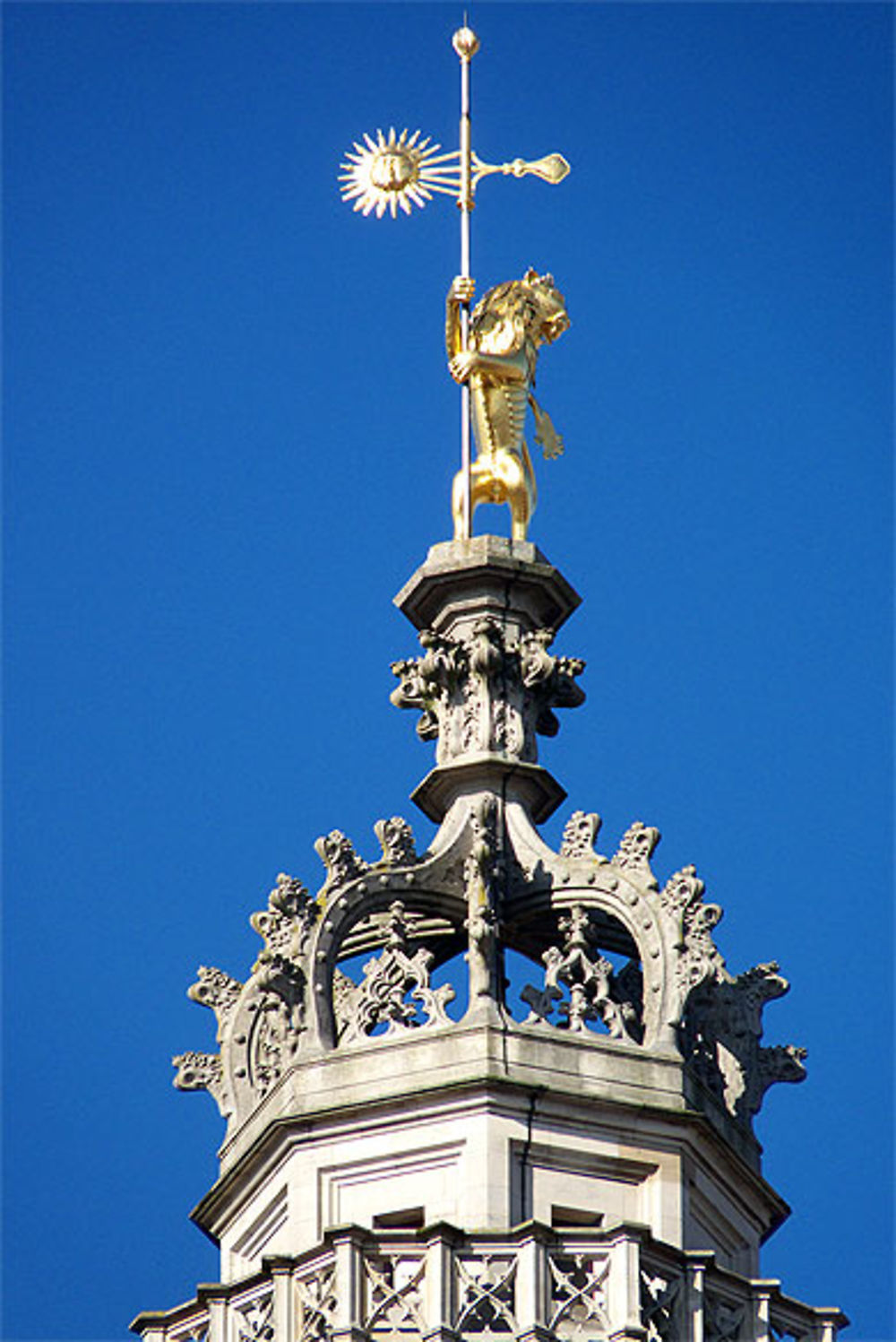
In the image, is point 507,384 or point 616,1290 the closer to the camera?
point 616,1290

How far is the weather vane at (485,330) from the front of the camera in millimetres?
66250

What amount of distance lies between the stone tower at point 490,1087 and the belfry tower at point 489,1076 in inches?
1.0

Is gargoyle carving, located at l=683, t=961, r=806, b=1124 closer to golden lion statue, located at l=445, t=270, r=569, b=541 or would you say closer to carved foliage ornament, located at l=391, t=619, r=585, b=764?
carved foliage ornament, located at l=391, t=619, r=585, b=764

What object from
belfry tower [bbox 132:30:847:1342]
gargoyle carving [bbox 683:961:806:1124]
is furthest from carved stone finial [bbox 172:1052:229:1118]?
gargoyle carving [bbox 683:961:806:1124]

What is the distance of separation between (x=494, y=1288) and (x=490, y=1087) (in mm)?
2381

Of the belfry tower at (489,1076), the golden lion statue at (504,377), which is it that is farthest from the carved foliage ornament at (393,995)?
the golden lion statue at (504,377)

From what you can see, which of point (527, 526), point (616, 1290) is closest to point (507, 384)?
point (527, 526)

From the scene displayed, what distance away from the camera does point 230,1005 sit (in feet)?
208

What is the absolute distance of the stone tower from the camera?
5891cm

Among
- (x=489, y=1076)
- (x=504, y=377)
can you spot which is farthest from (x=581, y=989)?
(x=504, y=377)

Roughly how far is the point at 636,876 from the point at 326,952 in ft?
9.94

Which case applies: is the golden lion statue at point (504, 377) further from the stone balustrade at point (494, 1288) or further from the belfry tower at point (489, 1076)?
the stone balustrade at point (494, 1288)

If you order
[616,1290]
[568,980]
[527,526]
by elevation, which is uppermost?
[527,526]

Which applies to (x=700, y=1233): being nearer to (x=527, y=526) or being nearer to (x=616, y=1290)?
(x=616, y=1290)
